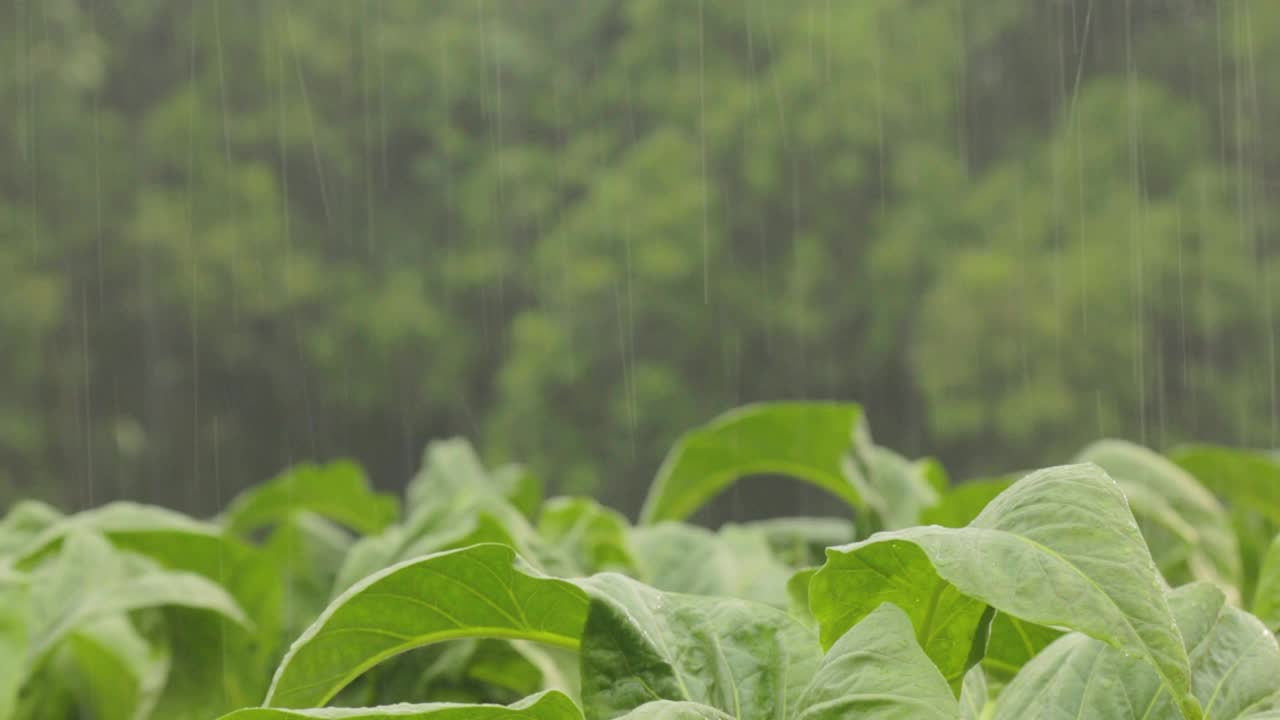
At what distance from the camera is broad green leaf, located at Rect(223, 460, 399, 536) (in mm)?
1175

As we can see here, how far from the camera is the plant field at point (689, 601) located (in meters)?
0.38

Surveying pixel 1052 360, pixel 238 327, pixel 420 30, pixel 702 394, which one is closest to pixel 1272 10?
pixel 1052 360

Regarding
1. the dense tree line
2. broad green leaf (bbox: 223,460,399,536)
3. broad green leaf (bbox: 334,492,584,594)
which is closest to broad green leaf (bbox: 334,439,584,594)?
broad green leaf (bbox: 334,492,584,594)

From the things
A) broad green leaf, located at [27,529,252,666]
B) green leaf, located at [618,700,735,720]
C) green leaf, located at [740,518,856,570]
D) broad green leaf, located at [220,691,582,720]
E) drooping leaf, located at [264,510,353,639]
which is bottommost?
green leaf, located at [740,518,856,570]

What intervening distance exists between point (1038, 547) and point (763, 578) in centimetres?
41

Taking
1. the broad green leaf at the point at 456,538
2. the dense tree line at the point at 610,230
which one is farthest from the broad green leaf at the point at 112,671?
the dense tree line at the point at 610,230

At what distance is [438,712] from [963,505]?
61 cm

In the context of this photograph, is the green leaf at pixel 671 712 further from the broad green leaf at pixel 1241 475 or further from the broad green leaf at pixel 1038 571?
the broad green leaf at pixel 1241 475

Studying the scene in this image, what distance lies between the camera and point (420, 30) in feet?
33.5

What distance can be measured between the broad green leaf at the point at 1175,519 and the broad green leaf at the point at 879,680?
20.3 inches

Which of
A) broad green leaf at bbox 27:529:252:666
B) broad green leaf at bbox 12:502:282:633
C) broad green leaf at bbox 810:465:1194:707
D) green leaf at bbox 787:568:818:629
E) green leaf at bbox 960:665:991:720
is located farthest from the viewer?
broad green leaf at bbox 12:502:282:633

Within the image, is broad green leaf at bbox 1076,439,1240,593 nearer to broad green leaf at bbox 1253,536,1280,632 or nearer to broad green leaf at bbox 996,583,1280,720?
broad green leaf at bbox 1253,536,1280,632

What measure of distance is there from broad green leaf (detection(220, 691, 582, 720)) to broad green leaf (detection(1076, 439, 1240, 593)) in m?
0.57

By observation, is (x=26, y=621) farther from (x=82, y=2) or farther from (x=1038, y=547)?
(x=82, y=2)
